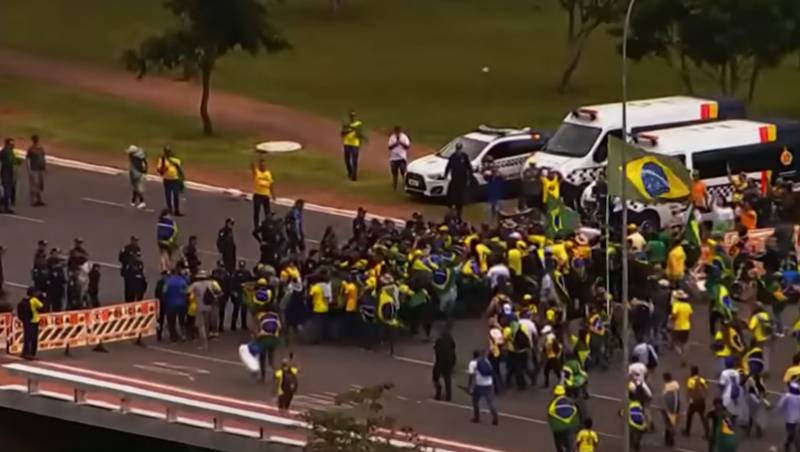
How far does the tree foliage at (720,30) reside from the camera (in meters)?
47.6

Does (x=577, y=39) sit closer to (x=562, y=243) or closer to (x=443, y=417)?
(x=562, y=243)

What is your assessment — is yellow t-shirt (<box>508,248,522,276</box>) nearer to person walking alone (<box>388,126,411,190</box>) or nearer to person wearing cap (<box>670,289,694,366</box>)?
person wearing cap (<box>670,289,694,366</box>)

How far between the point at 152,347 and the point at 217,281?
4.68ft

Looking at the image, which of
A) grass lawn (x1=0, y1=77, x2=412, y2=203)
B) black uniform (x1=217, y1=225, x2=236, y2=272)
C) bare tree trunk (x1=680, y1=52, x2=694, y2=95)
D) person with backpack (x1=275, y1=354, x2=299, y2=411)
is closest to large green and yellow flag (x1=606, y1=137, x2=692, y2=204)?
person with backpack (x1=275, y1=354, x2=299, y2=411)

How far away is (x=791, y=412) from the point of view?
1078 inches

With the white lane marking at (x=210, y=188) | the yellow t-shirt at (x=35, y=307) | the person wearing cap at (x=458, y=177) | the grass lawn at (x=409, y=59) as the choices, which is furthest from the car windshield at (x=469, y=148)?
the yellow t-shirt at (x=35, y=307)

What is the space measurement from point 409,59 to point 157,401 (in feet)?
102

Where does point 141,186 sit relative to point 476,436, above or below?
above

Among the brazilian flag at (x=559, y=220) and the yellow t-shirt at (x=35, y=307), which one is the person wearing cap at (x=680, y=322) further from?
the yellow t-shirt at (x=35, y=307)

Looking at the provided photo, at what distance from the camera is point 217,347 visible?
1259 inches

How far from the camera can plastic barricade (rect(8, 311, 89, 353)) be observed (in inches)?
1232

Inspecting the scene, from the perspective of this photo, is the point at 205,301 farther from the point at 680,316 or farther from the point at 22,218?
the point at 22,218

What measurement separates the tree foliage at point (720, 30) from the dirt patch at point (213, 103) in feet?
20.4

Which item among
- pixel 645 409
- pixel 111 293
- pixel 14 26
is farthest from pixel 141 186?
pixel 14 26
